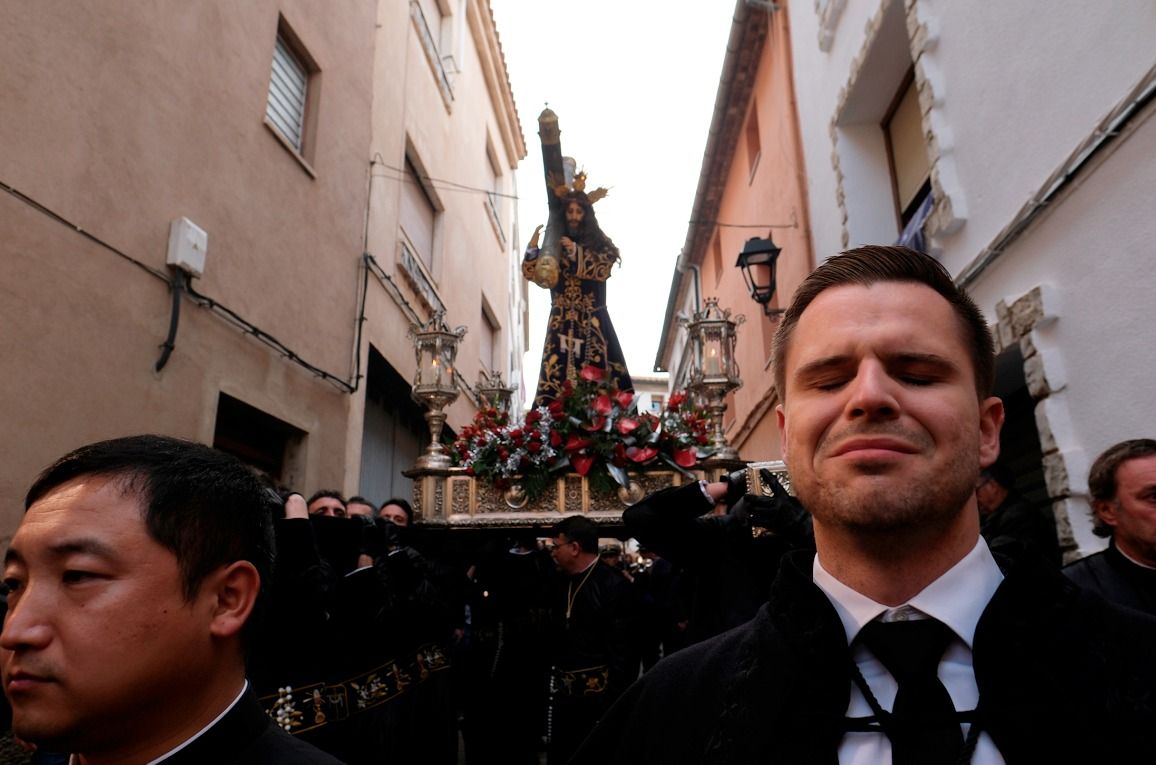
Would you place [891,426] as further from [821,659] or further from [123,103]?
[123,103]

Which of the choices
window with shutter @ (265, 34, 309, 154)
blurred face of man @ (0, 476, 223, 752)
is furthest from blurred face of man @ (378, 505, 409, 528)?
window with shutter @ (265, 34, 309, 154)

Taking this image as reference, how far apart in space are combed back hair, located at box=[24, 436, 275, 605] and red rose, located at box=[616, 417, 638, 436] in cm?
363

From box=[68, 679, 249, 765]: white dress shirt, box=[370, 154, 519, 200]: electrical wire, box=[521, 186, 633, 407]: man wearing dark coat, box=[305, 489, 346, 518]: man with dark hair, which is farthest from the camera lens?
box=[370, 154, 519, 200]: electrical wire

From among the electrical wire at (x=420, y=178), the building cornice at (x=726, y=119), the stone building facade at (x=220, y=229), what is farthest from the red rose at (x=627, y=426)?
the building cornice at (x=726, y=119)

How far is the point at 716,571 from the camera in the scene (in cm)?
357

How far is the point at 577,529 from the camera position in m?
5.05

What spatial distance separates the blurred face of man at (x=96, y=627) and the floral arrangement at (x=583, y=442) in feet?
12.1

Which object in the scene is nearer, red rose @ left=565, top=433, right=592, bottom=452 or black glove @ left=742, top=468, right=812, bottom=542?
black glove @ left=742, top=468, right=812, bottom=542

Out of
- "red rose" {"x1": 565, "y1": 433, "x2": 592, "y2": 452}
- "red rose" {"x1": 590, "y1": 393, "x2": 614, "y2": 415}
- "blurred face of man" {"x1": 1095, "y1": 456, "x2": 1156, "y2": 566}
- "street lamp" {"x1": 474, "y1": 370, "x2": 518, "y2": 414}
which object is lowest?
"blurred face of man" {"x1": 1095, "y1": 456, "x2": 1156, "y2": 566}

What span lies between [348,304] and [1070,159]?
6973 millimetres

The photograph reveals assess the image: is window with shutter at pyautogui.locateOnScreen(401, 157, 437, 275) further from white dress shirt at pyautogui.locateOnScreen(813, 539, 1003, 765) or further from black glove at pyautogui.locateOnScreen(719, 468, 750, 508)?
white dress shirt at pyautogui.locateOnScreen(813, 539, 1003, 765)

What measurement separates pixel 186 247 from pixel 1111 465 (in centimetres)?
586

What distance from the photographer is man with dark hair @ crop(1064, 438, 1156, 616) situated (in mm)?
2699

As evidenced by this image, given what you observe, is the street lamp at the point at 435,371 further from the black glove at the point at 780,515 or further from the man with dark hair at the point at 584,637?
the black glove at the point at 780,515
